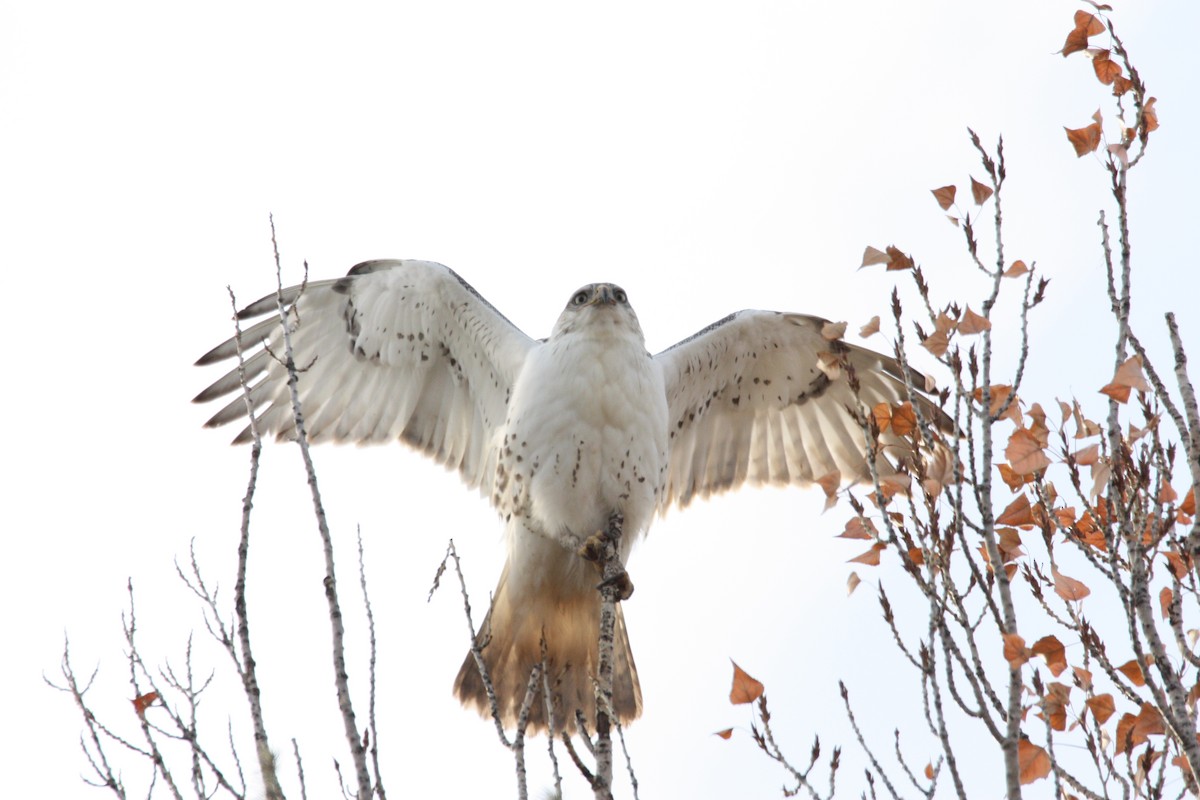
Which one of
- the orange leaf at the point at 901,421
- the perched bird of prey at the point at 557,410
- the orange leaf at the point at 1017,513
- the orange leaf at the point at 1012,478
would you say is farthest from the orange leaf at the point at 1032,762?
the perched bird of prey at the point at 557,410

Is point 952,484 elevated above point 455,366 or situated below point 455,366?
below

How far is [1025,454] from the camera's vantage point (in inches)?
136

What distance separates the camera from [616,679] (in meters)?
6.16

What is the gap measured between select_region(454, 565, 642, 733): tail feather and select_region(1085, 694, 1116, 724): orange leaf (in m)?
2.82

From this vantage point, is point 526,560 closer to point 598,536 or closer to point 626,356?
point 598,536

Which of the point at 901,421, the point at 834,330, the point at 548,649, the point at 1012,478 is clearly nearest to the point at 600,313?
the point at 548,649

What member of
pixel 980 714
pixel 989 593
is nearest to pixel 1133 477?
pixel 989 593

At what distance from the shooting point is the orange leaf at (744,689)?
3811 mm

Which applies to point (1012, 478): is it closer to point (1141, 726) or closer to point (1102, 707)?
point (1102, 707)

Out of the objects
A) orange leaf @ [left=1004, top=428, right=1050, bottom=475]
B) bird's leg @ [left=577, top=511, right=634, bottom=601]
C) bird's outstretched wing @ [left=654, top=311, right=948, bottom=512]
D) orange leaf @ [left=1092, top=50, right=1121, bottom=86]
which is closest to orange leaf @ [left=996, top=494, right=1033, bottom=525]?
orange leaf @ [left=1004, top=428, right=1050, bottom=475]

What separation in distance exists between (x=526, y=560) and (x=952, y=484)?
3.01 m

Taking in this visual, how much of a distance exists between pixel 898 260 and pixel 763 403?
3.57 meters

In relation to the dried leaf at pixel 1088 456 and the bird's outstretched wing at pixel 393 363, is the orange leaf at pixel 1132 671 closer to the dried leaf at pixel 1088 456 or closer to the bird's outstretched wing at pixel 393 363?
the dried leaf at pixel 1088 456

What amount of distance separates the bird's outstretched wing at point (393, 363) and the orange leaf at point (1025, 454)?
305 centimetres
